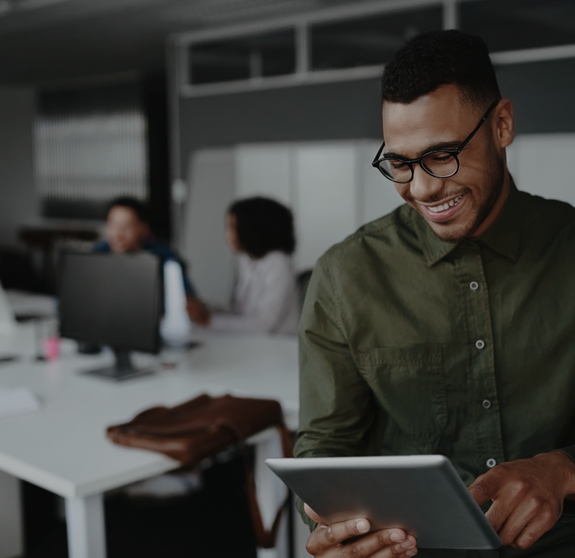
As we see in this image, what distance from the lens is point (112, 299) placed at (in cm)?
274

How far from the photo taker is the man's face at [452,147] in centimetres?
119

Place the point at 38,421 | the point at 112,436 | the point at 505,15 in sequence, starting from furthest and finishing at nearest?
1. the point at 505,15
2. the point at 38,421
3. the point at 112,436

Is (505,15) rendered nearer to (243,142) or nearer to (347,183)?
(347,183)

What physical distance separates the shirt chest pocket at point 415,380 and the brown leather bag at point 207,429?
73 cm

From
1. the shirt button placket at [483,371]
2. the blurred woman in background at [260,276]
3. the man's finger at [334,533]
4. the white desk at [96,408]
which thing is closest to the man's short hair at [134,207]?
the blurred woman in background at [260,276]

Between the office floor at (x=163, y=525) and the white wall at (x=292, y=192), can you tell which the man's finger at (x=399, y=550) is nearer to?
the office floor at (x=163, y=525)

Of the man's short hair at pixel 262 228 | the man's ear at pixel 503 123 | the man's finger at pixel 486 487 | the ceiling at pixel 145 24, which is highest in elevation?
the ceiling at pixel 145 24

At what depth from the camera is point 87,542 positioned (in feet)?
→ 5.88

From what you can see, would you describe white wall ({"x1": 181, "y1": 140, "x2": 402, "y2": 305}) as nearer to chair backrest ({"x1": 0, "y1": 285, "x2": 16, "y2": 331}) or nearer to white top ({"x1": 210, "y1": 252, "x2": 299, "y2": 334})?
white top ({"x1": 210, "y1": 252, "x2": 299, "y2": 334})

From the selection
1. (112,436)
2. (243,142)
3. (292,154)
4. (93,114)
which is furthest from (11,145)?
(112,436)

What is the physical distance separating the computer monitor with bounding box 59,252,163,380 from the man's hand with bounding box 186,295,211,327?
69 centimetres

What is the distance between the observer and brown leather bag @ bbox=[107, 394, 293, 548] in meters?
1.93

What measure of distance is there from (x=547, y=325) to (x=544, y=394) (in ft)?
0.42

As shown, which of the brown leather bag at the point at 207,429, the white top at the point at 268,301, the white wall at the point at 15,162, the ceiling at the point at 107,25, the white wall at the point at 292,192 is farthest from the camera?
the white wall at the point at 15,162
